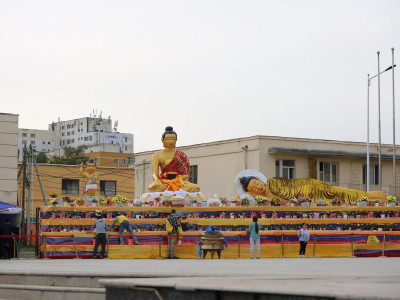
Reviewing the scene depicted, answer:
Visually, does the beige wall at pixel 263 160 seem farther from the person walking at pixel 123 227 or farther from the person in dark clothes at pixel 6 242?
the person in dark clothes at pixel 6 242

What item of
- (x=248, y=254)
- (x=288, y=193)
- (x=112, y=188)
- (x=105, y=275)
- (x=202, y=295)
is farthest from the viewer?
(x=112, y=188)

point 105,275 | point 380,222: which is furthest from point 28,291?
point 380,222

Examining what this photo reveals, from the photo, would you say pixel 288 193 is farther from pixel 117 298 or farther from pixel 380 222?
pixel 117 298

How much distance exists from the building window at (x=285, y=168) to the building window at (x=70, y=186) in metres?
22.4

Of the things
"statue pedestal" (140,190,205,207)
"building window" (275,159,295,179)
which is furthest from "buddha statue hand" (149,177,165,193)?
"building window" (275,159,295,179)

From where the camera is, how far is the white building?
121 metres

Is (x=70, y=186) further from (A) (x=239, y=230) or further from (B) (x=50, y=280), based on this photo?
(B) (x=50, y=280)

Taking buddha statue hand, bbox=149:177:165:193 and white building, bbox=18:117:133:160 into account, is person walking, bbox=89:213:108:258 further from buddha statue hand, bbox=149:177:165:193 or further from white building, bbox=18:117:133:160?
white building, bbox=18:117:133:160

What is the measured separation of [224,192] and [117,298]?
39.4 m

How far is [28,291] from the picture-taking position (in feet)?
54.4

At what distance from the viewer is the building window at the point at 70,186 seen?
213 ft

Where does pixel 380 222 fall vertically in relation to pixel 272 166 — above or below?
below

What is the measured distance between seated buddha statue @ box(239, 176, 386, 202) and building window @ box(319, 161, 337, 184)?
9.00 m

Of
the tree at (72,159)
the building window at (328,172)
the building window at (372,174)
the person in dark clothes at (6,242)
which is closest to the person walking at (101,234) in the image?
the person in dark clothes at (6,242)
